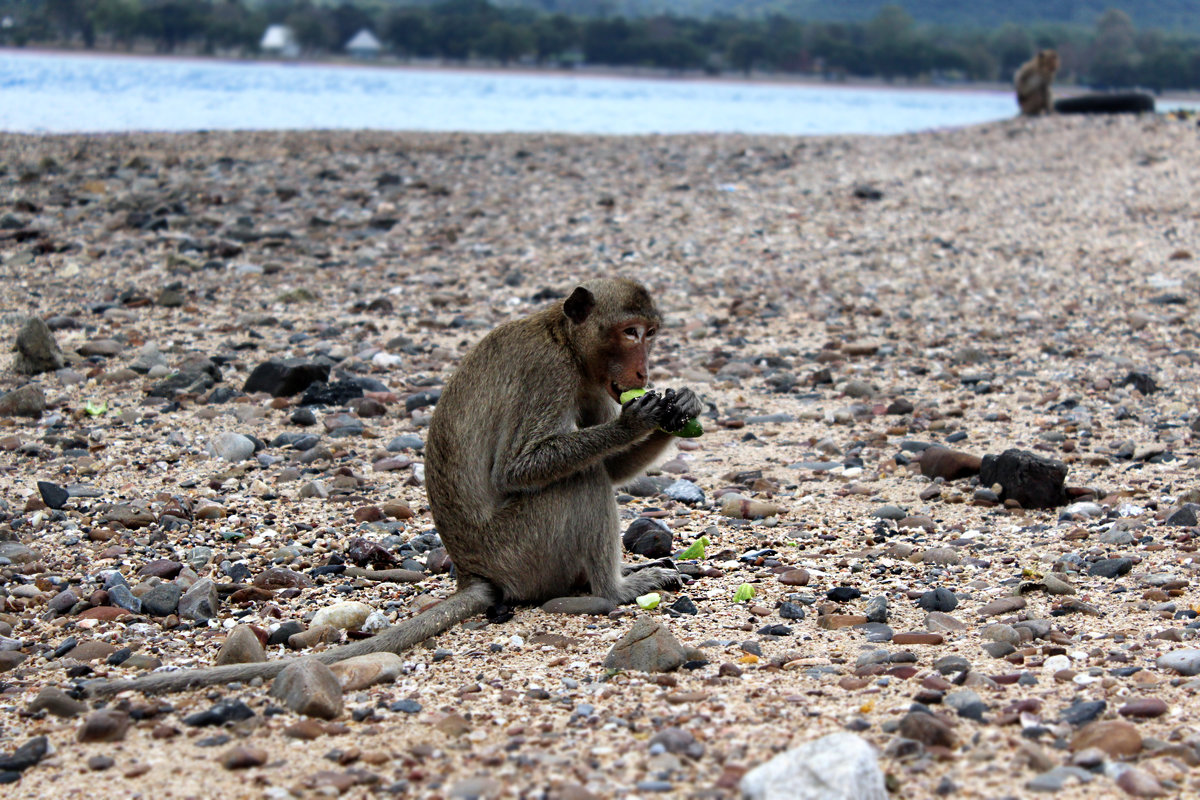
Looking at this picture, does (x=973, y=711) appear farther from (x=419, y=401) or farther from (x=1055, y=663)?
(x=419, y=401)

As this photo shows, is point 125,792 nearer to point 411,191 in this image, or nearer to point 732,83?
point 411,191

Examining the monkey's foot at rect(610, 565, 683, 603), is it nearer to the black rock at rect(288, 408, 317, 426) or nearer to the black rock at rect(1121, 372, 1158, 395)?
the black rock at rect(288, 408, 317, 426)

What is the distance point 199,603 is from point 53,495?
161 centimetres

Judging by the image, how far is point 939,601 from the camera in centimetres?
475

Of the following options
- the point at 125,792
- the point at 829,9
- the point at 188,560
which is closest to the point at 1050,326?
the point at 188,560

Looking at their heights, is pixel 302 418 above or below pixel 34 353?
below

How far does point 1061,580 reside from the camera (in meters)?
4.91

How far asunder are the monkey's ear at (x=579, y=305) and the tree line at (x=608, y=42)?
4342 centimetres

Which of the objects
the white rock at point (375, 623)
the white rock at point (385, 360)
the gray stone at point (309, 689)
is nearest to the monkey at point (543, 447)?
the white rock at point (375, 623)

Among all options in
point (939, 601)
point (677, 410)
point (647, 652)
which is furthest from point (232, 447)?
point (939, 601)

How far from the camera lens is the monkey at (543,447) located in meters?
4.81

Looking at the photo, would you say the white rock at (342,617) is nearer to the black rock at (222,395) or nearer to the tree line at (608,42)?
the black rock at (222,395)

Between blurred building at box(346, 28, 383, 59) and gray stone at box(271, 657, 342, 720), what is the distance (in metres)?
52.2

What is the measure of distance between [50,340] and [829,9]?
361ft
